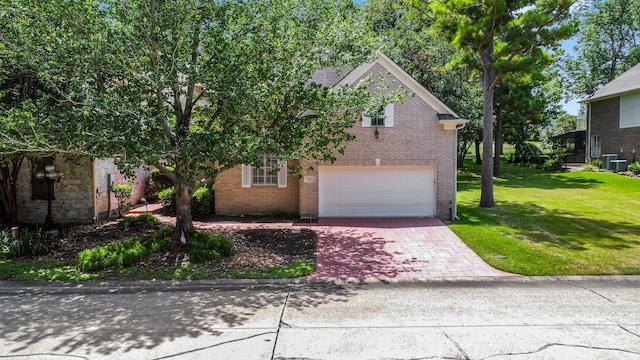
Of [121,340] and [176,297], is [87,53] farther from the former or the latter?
[121,340]

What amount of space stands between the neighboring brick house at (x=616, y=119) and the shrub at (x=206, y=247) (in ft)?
88.6

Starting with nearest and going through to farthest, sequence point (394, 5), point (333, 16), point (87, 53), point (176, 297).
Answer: point (176, 297), point (87, 53), point (333, 16), point (394, 5)

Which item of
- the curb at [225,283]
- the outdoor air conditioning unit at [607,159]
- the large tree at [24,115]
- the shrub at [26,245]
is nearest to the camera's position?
the large tree at [24,115]

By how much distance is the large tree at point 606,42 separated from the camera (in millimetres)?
38688

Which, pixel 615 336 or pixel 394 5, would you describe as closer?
pixel 615 336

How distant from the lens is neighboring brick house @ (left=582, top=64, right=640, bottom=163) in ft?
84.7

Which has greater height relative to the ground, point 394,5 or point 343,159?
point 394,5

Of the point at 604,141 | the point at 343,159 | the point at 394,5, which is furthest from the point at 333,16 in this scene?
the point at 604,141

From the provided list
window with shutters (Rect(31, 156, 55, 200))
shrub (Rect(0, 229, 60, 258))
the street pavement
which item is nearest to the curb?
the street pavement

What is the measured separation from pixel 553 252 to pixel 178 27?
10.8m

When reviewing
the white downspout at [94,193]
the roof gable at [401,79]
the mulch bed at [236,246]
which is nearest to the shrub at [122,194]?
the white downspout at [94,193]

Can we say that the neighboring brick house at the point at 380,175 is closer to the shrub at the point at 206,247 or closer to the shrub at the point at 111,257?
the shrub at the point at 206,247

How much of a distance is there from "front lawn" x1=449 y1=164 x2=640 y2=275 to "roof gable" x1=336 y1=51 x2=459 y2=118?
4.49 m

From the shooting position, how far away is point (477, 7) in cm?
1672
